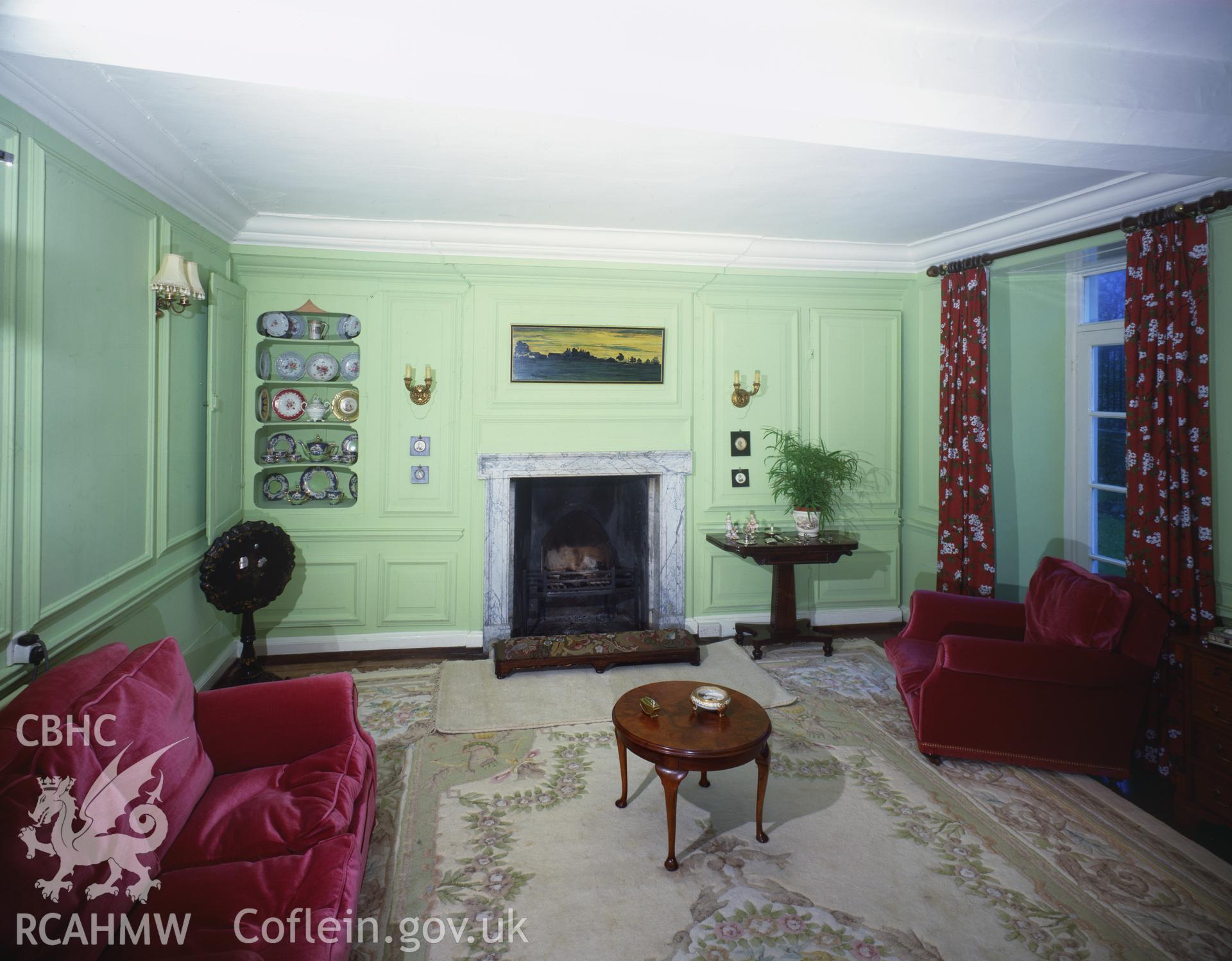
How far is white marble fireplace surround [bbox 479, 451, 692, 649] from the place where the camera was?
4.39 metres

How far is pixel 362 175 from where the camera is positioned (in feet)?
10.9

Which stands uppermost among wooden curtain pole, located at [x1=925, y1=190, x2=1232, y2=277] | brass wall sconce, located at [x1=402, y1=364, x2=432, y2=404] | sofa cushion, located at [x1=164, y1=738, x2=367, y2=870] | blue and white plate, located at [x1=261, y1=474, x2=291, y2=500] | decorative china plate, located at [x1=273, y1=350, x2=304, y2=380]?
wooden curtain pole, located at [x1=925, y1=190, x2=1232, y2=277]

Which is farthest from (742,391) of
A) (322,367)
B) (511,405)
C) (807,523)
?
(322,367)

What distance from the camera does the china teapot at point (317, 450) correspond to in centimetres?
427

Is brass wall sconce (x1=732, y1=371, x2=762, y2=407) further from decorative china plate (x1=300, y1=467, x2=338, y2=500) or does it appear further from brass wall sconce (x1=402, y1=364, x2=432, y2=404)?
decorative china plate (x1=300, y1=467, x2=338, y2=500)

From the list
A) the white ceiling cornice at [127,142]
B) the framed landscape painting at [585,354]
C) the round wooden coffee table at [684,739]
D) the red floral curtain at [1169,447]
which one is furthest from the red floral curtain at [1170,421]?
the white ceiling cornice at [127,142]

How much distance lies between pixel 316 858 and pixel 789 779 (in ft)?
6.23

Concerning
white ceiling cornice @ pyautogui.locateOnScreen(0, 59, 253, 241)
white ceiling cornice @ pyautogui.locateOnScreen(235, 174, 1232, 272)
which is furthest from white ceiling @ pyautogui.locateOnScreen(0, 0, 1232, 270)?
white ceiling cornice @ pyautogui.locateOnScreen(235, 174, 1232, 272)

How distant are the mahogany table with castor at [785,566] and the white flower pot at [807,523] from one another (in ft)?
0.18

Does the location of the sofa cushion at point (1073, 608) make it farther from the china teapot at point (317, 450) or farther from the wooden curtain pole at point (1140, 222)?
the china teapot at point (317, 450)

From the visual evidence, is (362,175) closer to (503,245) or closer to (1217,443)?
(503,245)

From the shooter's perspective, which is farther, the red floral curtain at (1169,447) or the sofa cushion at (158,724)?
the red floral curtain at (1169,447)

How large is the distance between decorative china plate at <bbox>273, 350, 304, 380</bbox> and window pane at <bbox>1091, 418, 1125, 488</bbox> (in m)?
4.72

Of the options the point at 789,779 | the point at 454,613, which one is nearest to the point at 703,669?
the point at 789,779
